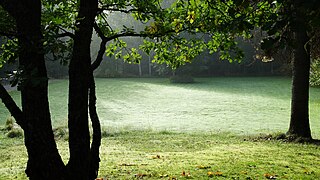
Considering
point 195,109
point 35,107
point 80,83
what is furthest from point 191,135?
point 35,107

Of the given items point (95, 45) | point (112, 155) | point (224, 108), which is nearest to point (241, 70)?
point (95, 45)

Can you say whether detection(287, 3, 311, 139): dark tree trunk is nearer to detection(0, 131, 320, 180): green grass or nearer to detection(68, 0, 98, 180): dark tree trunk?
detection(0, 131, 320, 180): green grass

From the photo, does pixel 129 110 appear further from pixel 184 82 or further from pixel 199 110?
pixel 184 82

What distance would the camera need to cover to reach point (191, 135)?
11.7m

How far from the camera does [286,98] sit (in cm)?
2344

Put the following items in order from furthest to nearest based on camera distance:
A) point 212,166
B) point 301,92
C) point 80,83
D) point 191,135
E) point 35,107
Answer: point 191,135
point 301,92
point 212,166
point 80,83
point 35,107

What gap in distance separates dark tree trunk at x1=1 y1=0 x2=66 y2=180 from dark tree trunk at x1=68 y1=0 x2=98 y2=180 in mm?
182

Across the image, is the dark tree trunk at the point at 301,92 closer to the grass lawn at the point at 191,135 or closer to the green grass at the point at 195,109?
the grass lawn at the point at 191,135

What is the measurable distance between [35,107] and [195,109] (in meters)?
17.4

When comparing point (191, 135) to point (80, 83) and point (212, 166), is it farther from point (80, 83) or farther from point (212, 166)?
point (80, 83)

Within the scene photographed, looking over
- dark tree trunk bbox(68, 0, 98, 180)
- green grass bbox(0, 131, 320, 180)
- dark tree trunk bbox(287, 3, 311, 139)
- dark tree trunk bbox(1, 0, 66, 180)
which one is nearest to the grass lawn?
green grass bbox(0, 131, 320, 180)

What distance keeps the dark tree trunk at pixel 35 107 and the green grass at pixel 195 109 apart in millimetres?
10563

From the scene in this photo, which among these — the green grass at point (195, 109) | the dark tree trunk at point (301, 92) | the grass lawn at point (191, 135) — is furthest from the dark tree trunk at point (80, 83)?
the green grass at point (195, 109)

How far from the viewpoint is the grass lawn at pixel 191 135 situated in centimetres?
504
